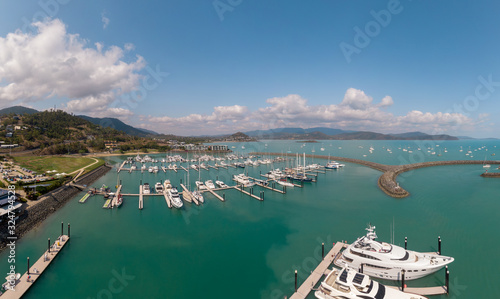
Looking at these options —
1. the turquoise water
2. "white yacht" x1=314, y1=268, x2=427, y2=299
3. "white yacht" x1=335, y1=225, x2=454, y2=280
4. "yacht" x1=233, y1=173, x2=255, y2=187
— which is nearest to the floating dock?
the turquoise water

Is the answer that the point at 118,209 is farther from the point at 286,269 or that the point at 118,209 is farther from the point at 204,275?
the point at 286,269

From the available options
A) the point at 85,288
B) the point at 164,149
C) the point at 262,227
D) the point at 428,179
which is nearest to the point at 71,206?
the point at 85,288

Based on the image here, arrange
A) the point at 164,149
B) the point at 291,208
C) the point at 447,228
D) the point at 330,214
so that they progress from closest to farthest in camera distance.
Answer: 1. the point at 447,228
2. the point at 330,214
3. the point at 291,208
4. the point at 164,149

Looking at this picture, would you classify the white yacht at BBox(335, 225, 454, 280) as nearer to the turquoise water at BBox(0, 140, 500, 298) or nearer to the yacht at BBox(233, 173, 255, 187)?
the turquoise water at BBox(0, 140, 500, 298)

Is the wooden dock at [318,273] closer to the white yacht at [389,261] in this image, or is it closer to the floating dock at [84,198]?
the white yacht at [389,261]

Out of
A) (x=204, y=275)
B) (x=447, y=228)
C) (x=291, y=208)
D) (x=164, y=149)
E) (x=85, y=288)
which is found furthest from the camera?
(x=164, y=149)

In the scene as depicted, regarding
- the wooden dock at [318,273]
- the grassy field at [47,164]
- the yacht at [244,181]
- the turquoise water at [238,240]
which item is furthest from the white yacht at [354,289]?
the grassy field at [47,164]

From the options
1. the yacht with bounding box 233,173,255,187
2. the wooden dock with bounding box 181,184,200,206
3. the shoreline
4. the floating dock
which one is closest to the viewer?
the shoreline
